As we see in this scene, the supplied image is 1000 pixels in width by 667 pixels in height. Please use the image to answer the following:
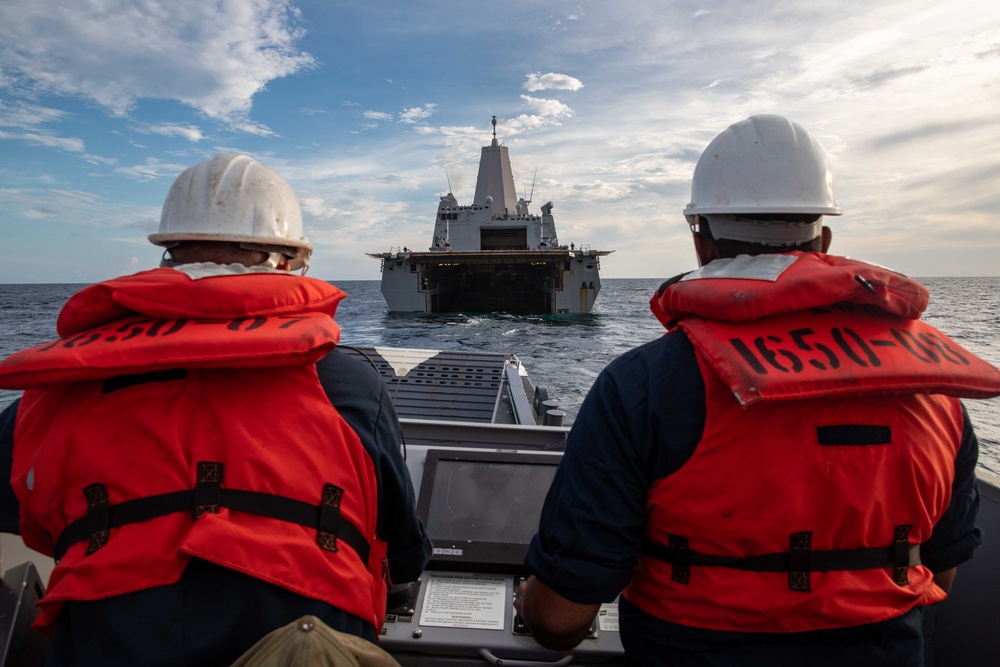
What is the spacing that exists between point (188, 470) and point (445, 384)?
5315 mm

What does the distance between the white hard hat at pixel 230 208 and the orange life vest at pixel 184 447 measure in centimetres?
25

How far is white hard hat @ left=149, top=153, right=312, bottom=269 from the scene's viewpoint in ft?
5.33

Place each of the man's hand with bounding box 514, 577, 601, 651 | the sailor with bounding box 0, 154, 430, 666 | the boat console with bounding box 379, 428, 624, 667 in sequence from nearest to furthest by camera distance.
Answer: the sailor with bounding box 0, 154, 430, 666
the man's hand with bounding box 514, 577, 601, 651
the boat console with bounding box 379, 428, 624, 667

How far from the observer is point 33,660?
6.02ft

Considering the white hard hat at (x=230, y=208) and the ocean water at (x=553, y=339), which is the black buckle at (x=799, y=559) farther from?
the ocean water at (x=553, y=339)

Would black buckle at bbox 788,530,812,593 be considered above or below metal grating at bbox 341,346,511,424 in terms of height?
above

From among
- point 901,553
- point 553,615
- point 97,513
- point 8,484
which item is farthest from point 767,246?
point 8,484

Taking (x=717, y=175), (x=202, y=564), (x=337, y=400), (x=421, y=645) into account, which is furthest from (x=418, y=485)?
(x=717, y=175)

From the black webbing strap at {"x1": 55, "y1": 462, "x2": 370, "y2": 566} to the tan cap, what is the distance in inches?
13.0

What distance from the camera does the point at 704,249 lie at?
170cm

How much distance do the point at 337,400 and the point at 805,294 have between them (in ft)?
A: 3.83

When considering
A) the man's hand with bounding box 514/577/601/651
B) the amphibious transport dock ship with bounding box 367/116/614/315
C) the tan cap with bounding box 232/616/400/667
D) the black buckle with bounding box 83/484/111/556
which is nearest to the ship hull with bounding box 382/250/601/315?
the amphibious transport dock ship with bounding box 367/116/614/315

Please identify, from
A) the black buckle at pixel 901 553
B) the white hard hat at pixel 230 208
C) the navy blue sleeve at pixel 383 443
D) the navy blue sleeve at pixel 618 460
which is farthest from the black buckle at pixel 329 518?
the black buckle at pixel 901 553

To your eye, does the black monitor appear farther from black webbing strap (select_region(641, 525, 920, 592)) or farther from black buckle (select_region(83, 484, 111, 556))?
black buckle (select_region(83, 484, 111, 556))
